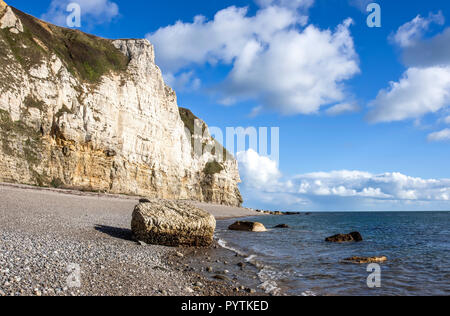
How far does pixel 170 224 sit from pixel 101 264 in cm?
599

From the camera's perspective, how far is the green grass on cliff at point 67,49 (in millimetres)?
44344

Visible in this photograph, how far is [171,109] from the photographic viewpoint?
7012 cm

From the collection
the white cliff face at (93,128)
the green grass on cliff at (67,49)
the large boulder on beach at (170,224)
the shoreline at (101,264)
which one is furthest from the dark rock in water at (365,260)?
the green grass on cliff at (67,49)

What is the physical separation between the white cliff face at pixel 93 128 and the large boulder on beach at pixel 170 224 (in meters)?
30.3

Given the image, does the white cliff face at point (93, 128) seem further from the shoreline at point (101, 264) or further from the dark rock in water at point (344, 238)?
the dark rock in water at point (344, 238)

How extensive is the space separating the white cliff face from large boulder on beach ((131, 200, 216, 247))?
30340mm

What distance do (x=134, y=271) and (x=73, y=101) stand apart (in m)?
46.1

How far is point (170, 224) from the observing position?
49.8ft

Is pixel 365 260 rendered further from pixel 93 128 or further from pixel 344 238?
pixel 93 128

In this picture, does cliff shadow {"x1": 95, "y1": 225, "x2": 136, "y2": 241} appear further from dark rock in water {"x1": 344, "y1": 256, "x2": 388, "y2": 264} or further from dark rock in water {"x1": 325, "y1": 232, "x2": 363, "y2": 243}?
dark rock in water {"x1": 325, "y1": 232, "x2": 363, "y2": 243}

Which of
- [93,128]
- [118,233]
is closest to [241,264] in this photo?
[118,233]

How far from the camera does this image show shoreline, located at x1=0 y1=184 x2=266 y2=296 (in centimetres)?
706

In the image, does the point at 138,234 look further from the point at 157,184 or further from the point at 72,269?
the point at 157,184
